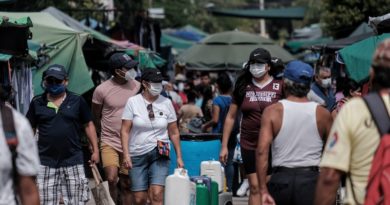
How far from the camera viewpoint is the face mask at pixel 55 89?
418 inches

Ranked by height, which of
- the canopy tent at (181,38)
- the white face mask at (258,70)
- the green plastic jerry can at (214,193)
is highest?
the white face mask at (258,70)

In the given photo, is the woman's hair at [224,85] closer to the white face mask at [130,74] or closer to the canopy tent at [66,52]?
the canopy tent at [66,52]

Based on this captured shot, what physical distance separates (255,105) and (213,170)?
1.24 meters

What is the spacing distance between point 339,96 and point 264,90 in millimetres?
4025

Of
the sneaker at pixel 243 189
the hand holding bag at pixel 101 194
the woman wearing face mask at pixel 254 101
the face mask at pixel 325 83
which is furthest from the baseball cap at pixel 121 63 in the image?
the sneaker at pixel 243 189

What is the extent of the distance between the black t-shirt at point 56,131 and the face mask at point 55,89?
0.10 m

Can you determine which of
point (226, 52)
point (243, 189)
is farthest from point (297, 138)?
point (226, 52)

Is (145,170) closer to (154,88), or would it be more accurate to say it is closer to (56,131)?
(154,88)

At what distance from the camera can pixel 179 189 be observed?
10.4 metres

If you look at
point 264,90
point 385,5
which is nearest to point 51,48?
point 264,90

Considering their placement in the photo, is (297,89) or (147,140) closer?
(297,89)

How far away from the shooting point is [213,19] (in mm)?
63188

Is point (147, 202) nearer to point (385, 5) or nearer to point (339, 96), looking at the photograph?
point (339, 96)

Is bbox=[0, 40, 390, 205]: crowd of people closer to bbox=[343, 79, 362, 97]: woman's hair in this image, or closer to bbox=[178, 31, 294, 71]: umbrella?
bbox=[343, 79, 362, 97]: woman's hair
